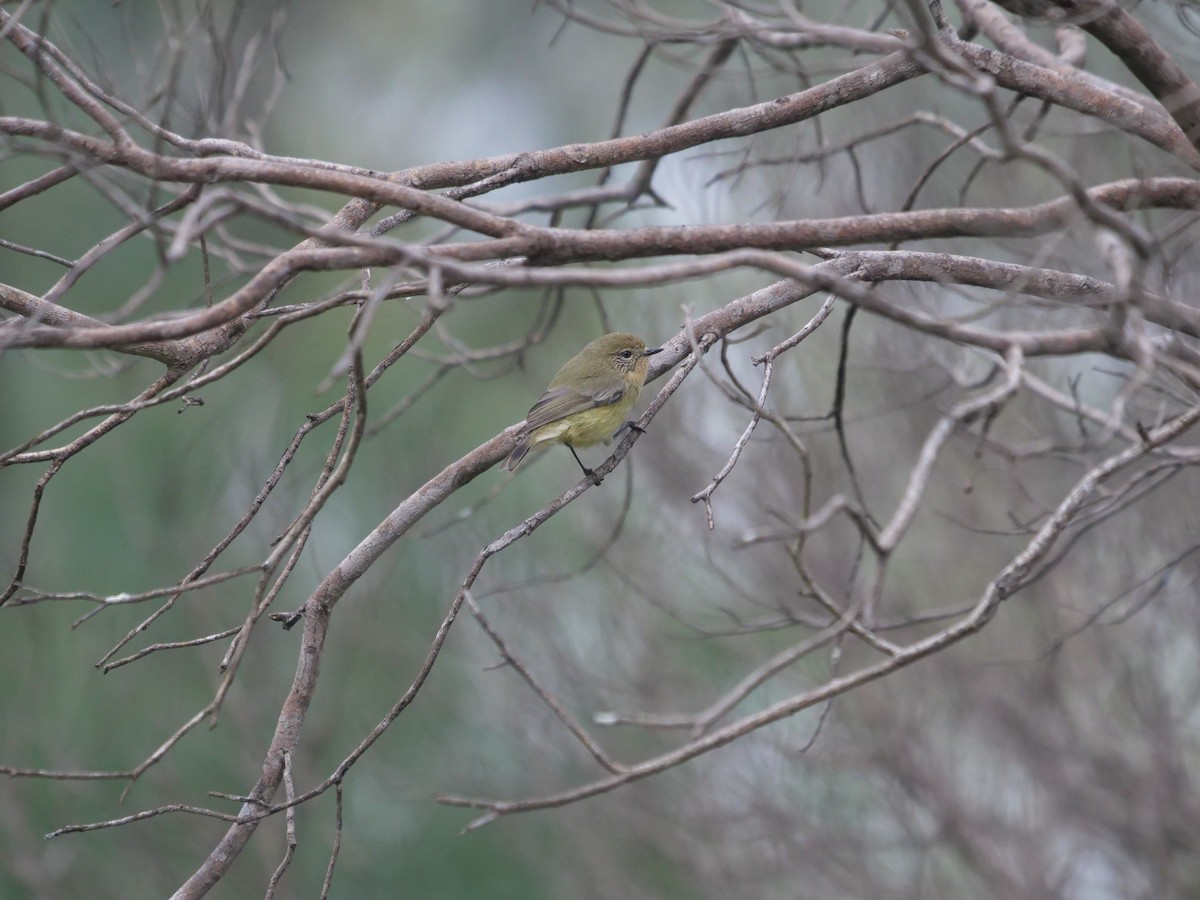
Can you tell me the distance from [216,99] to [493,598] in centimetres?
458

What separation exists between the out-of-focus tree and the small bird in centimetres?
37

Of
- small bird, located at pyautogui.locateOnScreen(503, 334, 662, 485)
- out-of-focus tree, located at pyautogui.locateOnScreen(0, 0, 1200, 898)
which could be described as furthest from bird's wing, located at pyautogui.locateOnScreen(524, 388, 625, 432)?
out-of-focus tree, located at pyautogui.locateOnScreen(0, 0, 1200, 898)

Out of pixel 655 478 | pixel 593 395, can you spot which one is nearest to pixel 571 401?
pixel 593 395

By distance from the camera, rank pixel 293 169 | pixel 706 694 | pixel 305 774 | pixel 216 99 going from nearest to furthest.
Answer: pixel 293 169
pixel 216 99
pixel 706 694
pixel 305 774

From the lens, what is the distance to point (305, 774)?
9758mm

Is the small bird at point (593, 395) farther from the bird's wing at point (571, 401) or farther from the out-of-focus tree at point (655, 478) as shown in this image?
the out-of-focus tree at point (655, 478)

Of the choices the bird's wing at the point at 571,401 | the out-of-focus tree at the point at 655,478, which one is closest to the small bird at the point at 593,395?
the bird's wing at the point at 571,401

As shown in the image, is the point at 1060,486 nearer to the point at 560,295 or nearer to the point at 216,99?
the point at 560,295

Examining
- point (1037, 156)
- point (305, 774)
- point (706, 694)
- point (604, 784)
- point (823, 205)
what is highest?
point (823, 205)

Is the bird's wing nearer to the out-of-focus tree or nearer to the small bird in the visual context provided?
the small bird

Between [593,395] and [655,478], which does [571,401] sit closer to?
[593,395]

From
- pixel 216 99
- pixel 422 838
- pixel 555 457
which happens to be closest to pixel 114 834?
pixel 422 838

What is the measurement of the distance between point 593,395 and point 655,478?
9.82 ft

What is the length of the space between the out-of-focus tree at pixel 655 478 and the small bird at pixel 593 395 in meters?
0.37
